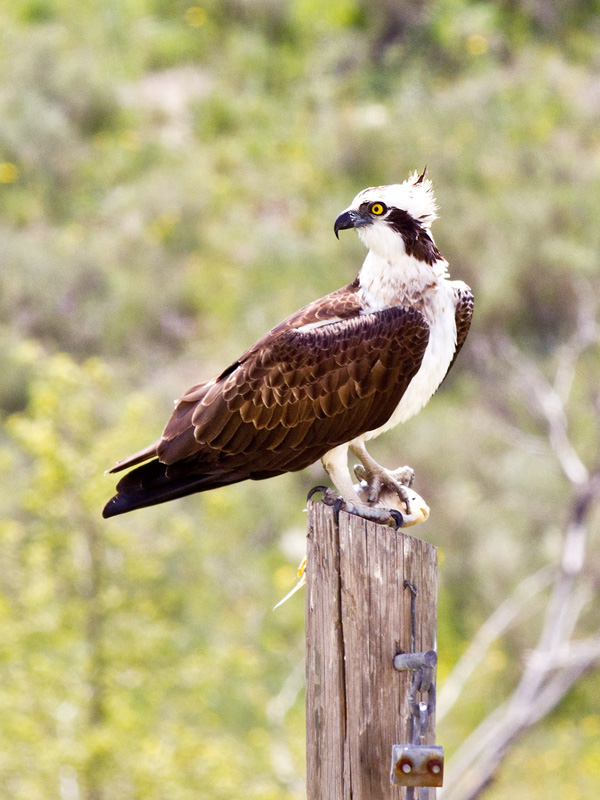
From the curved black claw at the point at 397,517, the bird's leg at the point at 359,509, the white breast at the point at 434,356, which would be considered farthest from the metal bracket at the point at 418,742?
the white breast at the point at 434,356

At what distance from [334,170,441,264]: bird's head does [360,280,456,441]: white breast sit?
0.17m

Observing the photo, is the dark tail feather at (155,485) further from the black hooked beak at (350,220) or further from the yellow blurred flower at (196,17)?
the yellow blurred flower at (196,17)

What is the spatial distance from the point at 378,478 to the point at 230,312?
14473 millimetres

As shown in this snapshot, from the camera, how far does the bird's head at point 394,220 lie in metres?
4.30

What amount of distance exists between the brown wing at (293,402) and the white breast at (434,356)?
0.08 meters

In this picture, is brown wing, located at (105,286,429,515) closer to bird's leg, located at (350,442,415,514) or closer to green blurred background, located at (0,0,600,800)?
bird's leg, located at (350,442,415,514)

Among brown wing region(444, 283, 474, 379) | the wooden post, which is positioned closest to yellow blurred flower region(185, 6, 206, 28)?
brown wing region(444, 283, 474, 379)

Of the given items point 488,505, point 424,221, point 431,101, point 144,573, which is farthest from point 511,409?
point 424,221

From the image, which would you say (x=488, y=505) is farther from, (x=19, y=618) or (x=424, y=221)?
(x=424, y=221)

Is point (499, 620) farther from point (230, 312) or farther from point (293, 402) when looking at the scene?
point (293, 402)

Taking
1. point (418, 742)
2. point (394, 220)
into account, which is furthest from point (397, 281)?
point (418, 742)

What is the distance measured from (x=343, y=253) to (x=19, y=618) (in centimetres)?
829

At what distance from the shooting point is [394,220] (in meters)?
4.32

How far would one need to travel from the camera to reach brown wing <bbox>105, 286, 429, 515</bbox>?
4.22m
